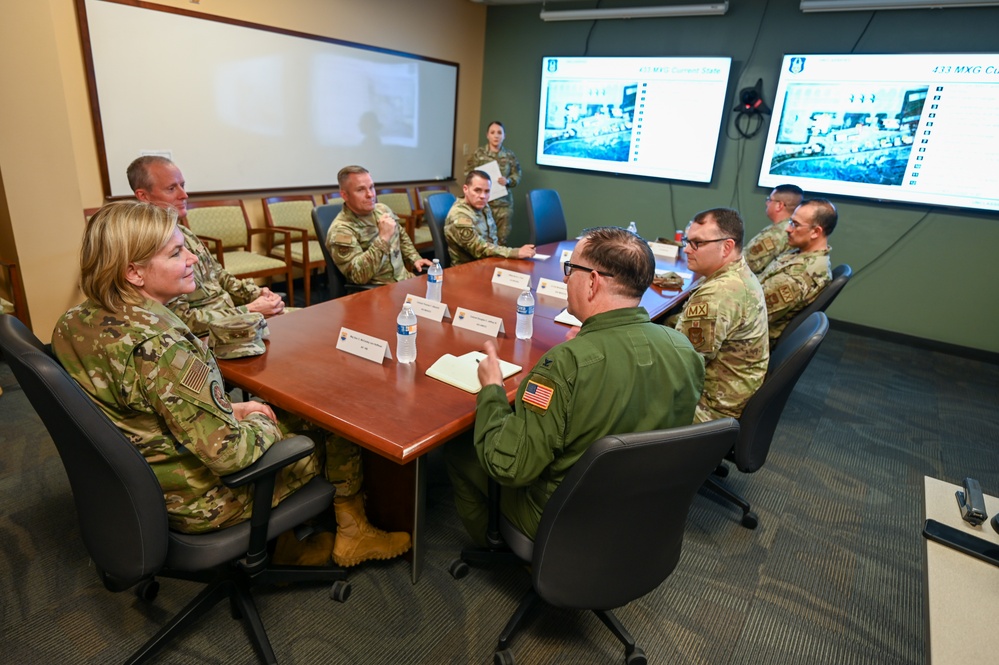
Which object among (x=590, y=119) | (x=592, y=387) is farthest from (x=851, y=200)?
(x=592, y=387)

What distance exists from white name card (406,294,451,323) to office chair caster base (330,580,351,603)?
3.24ft

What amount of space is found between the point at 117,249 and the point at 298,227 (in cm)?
343

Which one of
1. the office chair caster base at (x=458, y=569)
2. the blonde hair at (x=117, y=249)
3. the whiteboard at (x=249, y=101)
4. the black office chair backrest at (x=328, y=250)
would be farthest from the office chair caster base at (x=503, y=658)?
the whiteboard at (x=249, y=101)

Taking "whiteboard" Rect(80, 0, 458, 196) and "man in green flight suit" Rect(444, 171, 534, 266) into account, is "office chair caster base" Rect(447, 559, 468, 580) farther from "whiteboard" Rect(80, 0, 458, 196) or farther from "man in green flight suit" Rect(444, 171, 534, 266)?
"whiteboard" Rect(80, 0, 458, 196)

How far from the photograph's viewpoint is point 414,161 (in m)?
5.81

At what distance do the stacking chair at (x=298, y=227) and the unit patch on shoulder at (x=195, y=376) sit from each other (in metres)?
3.01

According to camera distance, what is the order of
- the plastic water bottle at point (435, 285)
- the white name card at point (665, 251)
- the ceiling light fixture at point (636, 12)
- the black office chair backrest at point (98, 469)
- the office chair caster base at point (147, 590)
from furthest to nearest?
1. the ceiling light fixture at point (636, 12)
2. the white name card at point (665, 251)
3. the plastic water bottle at point (435, 285)
4. the office chair caster base at point (147, 590)
5. the black office chair backrest at point (98, 469)

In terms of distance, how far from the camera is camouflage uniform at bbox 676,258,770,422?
1947 mm

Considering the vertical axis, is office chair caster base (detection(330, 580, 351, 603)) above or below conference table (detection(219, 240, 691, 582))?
→ below

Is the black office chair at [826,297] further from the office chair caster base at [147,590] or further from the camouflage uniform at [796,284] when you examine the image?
the office chair caster base at [147,590]

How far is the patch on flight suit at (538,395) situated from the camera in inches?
49.8

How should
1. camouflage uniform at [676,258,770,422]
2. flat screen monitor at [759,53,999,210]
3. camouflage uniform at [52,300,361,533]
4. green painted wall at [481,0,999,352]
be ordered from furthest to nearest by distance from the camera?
green painted wall at [481,0,999,352] → flat screen monitor at [759,53,999,210] → camouflage uniform at [676,258,770,422] → camouflage uniform at [52,300,361,533]

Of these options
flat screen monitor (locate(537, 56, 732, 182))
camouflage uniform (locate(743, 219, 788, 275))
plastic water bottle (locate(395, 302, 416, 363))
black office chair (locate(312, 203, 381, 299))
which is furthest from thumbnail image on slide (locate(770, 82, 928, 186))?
plastic water bottle (locate(395, 302, 416, 363))

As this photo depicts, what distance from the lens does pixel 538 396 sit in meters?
1.28
